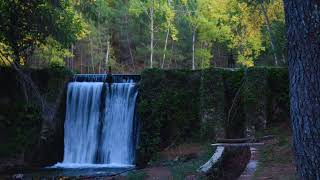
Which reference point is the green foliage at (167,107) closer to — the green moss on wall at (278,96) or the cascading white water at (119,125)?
the cascading white water at (119,125)

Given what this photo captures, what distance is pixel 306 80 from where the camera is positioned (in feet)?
12.1

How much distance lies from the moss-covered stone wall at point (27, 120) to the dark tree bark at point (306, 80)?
14947 millimetres

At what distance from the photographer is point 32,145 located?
1794 cm

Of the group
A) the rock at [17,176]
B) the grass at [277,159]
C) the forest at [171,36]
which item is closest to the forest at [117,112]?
the rock at [17,176]

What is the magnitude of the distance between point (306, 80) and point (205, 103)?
13241 mm

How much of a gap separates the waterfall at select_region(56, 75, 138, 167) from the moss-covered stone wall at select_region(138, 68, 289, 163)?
3.74 feet

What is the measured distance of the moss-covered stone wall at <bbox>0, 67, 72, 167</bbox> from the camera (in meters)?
17.8

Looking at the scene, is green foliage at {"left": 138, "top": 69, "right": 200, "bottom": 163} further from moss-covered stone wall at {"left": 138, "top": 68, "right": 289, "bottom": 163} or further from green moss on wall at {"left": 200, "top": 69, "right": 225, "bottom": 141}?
green moss on wall at {"left": 200, "top": 69, "right": 225, "bottom": 141}

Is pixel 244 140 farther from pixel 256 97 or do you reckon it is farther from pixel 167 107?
pixel 167 107

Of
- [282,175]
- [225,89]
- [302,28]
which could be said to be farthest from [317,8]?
[225,89]

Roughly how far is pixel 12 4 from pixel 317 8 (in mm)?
14845

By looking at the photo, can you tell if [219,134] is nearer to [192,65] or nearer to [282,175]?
[282,175]

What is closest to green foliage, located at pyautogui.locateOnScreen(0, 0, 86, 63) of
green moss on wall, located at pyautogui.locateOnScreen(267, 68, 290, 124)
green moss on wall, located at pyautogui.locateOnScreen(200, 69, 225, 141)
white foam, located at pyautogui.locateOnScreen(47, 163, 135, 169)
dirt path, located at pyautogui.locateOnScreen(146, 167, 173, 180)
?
white foam, located at pyautogui.locateOnScreen(47, 163, 135, 169)

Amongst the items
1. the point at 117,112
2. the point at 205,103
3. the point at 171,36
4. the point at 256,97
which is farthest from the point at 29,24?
the point at 171,36
